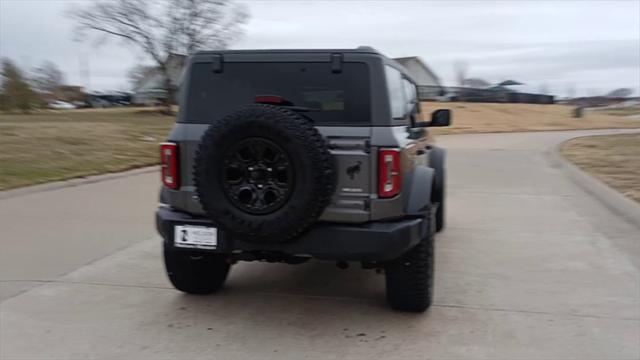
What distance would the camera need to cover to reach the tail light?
13.5ft

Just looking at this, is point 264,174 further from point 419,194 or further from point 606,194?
point 606,194

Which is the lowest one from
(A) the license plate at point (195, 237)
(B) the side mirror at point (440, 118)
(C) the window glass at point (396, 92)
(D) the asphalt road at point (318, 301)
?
(D) the asphalt road at point (318, 301)

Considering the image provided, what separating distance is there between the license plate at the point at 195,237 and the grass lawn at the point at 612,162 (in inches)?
Result: 312

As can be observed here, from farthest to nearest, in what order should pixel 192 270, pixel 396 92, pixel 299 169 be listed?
pixel 192 270 < pixel 396 92 < pixel 299 169

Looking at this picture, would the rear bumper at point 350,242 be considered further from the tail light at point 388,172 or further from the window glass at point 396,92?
the window glass at point 396,92

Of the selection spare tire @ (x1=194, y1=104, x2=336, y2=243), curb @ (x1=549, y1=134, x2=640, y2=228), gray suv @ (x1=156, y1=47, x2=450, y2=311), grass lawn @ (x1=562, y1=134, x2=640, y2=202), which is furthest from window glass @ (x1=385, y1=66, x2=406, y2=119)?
→ grass lawn @ (x1=562, y1=134, x2=640, y2=202)

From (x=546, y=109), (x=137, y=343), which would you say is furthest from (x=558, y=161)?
(x=546, y=109)

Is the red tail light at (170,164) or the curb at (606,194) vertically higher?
the red tail light at (170,164)

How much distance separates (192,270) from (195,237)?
72 centimetres

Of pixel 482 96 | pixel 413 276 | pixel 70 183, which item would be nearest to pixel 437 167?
pixel 413 276

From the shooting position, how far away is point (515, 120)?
45656 millimetres

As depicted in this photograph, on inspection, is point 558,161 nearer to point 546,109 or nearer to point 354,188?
point 354,188

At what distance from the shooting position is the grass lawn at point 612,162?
39.0 feet

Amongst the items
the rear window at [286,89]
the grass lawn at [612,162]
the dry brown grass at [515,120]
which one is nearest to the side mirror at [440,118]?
the rear window at [286,89]
